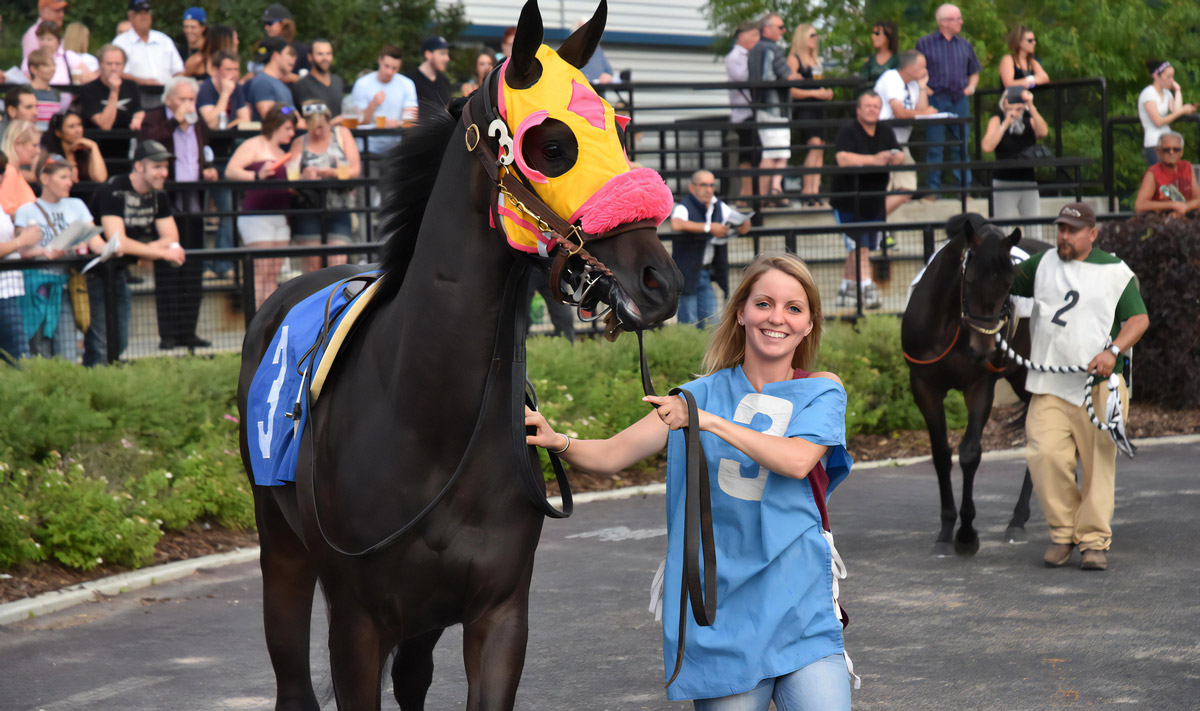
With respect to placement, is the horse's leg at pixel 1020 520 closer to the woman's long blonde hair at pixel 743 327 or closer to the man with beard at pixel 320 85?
the woman's long blonde hair at pixel 743 327

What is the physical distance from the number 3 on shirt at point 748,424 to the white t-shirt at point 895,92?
1357 cm

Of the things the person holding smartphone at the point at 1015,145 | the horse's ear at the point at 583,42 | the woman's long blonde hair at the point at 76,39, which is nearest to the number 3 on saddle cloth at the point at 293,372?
the horse's ear at the point at 583,42

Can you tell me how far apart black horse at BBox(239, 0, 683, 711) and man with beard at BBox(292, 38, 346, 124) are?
10248 mm

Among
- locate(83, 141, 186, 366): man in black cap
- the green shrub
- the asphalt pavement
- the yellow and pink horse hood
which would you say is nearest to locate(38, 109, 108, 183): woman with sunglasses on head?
locate(83, 141, 186, 366): man in black cap

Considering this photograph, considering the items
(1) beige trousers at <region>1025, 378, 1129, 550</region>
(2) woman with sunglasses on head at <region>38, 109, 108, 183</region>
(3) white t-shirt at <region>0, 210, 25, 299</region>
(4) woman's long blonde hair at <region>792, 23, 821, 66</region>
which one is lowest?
(1) beige trousers at <region>1025, 378, 1129, 550</region>

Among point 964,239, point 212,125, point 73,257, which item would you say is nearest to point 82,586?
point 73,257

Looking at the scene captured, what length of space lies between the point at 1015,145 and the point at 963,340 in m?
9.82

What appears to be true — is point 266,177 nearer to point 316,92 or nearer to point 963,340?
point 316,92

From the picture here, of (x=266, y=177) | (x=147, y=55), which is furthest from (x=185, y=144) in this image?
(x=147, y=55)

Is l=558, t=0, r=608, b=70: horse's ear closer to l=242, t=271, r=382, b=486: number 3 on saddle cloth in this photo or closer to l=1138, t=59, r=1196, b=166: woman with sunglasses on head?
l=242, t=271, r=382, b=486: number 3 on saddle cloth

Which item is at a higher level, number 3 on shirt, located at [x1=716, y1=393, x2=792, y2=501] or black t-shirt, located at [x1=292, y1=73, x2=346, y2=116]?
black t-shirt, located at [x1=292, y1=73, x2=346, y2=116]

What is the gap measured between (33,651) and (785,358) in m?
4.40

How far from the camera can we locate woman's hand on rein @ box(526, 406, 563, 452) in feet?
11.4

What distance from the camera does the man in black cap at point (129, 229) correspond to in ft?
30.9
